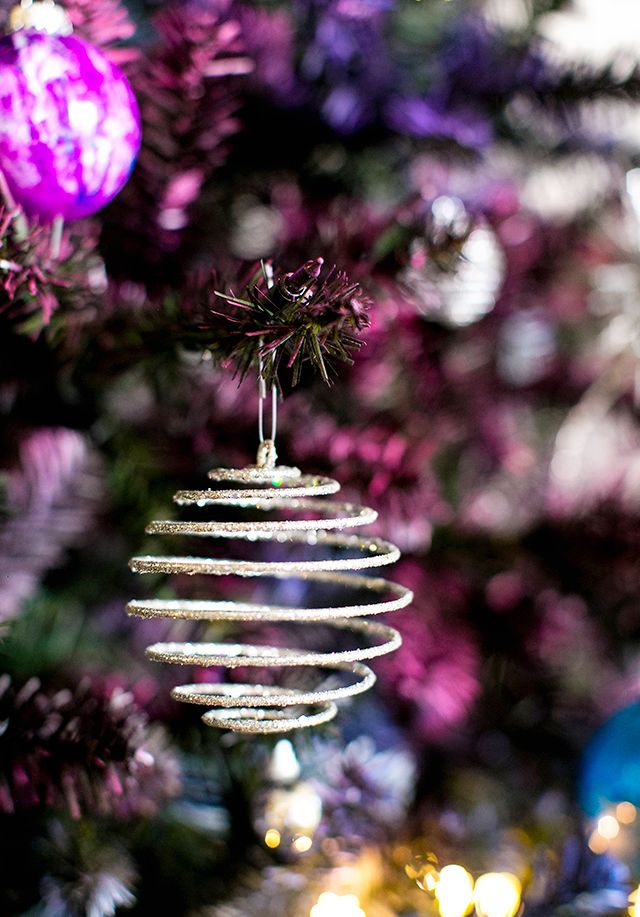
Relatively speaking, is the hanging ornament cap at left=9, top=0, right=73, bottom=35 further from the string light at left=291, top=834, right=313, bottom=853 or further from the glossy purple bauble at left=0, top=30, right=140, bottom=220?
the string light at left=291, top=834, right=313, bottom=853

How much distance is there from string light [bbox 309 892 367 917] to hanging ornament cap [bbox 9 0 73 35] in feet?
1.54

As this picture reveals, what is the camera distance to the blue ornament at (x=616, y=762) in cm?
53

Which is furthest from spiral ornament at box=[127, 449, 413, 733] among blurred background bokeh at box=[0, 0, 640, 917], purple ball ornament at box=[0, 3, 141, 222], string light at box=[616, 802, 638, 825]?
string light at box=[616, 802, 638, 825]

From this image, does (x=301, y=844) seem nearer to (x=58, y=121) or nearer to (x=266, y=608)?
(x=266, y=608)

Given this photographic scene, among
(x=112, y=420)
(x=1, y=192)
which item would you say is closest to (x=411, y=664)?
(x=112, y=420)

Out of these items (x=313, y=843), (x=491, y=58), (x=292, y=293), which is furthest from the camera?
(x=491, y=58)

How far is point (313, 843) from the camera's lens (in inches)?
18.3

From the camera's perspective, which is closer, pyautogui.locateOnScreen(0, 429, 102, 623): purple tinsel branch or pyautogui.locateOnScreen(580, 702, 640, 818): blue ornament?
pyautogui.locateOnScreen(0, 429, 102, 623): purple tinsel branch

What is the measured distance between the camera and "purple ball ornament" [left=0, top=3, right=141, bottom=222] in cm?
34

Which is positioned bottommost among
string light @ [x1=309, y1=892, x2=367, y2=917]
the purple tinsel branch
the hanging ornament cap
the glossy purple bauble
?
string light @ [x1=309, y1=892, x2=367, y2=917]

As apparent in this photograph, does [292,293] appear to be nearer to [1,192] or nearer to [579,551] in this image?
[1,192]

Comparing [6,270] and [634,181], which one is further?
[634,181]

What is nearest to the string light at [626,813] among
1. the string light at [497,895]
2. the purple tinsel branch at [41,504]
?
the string light at [497,895]

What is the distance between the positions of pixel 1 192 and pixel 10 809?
10.3 inches
